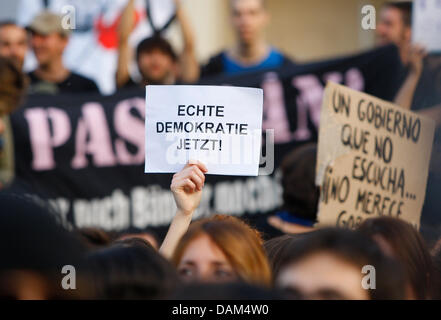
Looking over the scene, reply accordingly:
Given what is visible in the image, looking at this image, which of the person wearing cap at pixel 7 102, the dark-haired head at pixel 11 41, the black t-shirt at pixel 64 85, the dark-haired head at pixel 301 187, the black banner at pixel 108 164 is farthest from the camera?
the dark-haired head at pixel 11 41

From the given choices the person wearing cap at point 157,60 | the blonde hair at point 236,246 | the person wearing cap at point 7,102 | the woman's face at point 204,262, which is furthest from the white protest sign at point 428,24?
the woman's face at point 204,262

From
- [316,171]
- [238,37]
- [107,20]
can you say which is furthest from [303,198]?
[107,20]

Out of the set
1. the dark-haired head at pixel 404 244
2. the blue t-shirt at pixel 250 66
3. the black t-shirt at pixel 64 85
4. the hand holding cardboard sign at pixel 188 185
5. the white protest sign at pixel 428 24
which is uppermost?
the white protest sign at pixel 428 24

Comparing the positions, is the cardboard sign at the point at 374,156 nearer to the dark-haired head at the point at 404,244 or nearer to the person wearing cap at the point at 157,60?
the dark-haired head at the point at 404,244

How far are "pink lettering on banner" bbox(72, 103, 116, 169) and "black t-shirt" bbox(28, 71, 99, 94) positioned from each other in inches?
15.2

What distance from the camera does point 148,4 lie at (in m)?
9.16

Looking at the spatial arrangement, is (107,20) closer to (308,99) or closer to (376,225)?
(308,99)

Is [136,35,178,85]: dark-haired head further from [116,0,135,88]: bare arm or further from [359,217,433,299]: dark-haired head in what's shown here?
[359,217,433,299]: dark-haired head

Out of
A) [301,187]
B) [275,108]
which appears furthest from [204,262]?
[275,108]

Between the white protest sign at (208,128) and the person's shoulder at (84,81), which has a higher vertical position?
the person's shoulder at (84,81)

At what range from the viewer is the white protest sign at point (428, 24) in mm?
5645

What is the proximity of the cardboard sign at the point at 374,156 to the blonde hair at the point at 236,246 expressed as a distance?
1.25 metres

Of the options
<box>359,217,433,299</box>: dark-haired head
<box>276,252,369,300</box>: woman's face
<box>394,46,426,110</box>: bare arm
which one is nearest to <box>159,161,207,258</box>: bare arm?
<box>359,217,433,299</box>: dark-haired head

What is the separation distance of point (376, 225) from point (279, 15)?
27.1 feet
